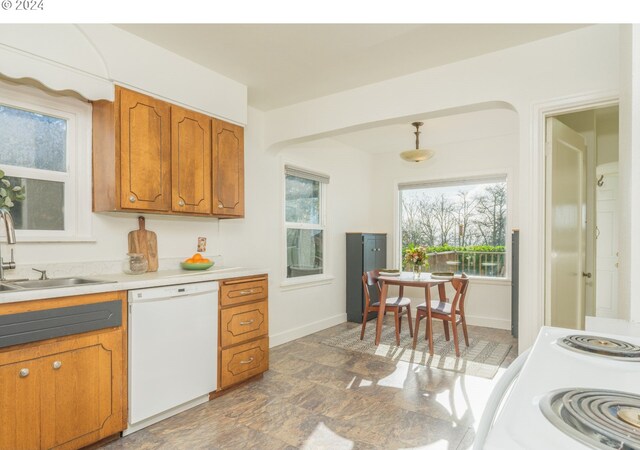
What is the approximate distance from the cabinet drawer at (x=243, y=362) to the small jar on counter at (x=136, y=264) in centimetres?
89

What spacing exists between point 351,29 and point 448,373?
292 cm

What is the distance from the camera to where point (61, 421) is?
6.35ft

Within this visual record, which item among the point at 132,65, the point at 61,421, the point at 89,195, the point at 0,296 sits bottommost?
the point at 61,421

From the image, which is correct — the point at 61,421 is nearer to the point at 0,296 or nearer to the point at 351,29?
the point at 0,296

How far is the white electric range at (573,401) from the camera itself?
46 cm

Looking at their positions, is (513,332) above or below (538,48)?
below

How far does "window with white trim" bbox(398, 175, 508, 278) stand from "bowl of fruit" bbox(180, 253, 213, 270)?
374 centimetres

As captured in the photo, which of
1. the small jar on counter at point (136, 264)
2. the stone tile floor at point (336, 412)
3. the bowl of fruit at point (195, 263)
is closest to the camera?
the stone tile floor at point (336, 412)

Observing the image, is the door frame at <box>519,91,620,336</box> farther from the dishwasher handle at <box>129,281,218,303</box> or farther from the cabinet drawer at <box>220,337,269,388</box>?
the dishwasher handle at <box>129,281,218,303</box>

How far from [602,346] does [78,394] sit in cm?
239

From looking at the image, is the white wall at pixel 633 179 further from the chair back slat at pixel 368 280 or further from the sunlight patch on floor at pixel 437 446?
the chair back slat at pixel 368 280

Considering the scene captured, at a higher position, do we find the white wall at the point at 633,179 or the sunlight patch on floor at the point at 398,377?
the white wall at the point at 633,179

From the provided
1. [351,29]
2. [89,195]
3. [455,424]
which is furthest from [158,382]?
[351,29]

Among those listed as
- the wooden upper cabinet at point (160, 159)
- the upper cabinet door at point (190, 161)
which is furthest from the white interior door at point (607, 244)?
the upper cabinet door at point (190, 161)
